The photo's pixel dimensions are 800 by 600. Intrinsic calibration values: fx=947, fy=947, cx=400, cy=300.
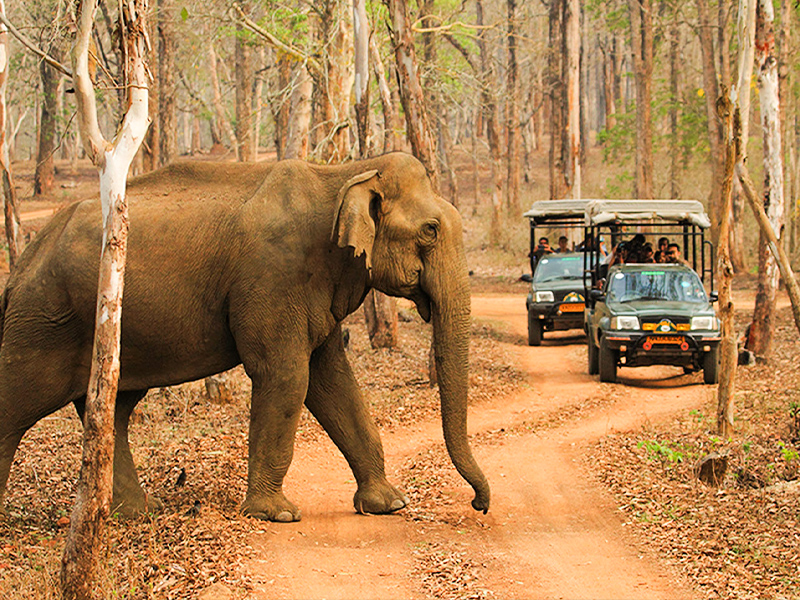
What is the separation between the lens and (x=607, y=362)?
567 inches

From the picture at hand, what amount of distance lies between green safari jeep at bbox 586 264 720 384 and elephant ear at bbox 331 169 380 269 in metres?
8.11

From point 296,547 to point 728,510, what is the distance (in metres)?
3.53

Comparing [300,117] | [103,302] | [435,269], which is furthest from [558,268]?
[103,302]

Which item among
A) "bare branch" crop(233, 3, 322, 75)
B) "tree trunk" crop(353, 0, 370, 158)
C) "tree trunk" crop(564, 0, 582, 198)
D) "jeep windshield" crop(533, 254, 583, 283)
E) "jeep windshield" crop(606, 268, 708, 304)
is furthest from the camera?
"tree trunk" crop(564, 0, 582, 198)

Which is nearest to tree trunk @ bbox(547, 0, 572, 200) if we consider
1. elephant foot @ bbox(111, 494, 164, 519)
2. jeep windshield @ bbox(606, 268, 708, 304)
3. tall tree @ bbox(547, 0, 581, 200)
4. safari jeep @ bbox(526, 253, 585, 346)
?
tall tree @ bbox(547, 0, 581, 200)

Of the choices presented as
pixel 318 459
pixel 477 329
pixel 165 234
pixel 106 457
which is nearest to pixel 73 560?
pixel 106 457

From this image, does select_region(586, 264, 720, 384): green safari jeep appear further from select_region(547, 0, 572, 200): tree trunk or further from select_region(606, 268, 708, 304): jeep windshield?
select_region(547, 0, 572, 200): tree trunk

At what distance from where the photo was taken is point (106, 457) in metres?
5.05

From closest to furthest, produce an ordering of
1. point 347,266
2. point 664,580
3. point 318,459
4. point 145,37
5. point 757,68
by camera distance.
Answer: point 145,37, point 664,580, point 347,266, point 318,459, point 757,68

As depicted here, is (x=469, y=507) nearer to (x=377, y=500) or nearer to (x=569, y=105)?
(x=377, y=500)

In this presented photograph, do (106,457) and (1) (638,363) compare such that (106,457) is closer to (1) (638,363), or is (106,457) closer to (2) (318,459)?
(2) (318,459)

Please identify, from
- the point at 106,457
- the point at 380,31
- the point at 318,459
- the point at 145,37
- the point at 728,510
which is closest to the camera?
the point at 106,457

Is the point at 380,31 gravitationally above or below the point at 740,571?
above

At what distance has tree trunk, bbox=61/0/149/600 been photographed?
5.04 metres
